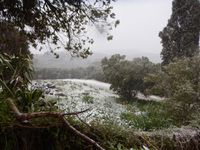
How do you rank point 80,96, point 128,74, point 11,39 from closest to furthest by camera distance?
point 11,39
point 80,96
point 128,74

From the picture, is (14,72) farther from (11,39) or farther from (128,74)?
(128,74)

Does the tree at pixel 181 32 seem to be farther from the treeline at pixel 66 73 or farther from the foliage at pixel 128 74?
the treeline at pixel 66 73

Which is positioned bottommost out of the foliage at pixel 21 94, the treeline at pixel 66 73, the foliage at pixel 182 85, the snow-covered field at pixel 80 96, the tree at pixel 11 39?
the treeline at pixel 66 73

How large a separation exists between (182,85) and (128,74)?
385 inches

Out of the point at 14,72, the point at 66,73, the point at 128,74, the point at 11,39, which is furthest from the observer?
the point at 66,73

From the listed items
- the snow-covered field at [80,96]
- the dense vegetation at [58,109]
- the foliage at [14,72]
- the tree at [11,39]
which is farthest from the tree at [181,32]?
the foliage at [14,72]

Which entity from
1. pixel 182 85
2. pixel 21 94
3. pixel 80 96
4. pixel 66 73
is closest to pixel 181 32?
pixel 80 96

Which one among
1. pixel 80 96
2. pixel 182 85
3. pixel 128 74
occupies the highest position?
pixel 182 85

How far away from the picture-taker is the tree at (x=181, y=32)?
28109 millimetres

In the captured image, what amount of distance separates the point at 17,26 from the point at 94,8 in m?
1.75

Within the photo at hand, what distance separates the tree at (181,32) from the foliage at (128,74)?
2102 mm

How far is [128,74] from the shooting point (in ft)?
85.7

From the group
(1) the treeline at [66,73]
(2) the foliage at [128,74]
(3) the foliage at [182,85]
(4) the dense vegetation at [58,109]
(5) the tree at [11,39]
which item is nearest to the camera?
(4) the dense vegetation at [58,109]

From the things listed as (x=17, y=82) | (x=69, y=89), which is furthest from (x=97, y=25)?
(x=69, y=89)
